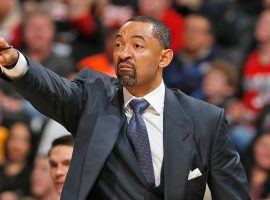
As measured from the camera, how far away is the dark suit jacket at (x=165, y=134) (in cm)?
348

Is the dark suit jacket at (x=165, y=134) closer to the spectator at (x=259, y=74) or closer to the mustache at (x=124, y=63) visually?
the mustache at (x=124, y=63)

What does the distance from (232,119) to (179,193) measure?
12.1 ft

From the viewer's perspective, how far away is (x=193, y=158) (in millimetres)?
3643

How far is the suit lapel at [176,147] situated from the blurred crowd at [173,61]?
2.34m

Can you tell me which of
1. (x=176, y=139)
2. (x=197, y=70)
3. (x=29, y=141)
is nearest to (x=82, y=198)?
(x=176, y=139)

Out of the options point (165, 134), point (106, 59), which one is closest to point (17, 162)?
point (106, 59)

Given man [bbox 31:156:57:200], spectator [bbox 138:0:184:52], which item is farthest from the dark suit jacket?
spectator [bbox 138:0:184:52]

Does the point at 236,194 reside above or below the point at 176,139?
below

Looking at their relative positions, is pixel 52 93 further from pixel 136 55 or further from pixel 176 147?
pixel 176 147

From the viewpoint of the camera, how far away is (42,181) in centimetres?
651

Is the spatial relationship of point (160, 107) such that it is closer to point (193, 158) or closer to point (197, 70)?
point (193, 158)

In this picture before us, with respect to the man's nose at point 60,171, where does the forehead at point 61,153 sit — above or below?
above

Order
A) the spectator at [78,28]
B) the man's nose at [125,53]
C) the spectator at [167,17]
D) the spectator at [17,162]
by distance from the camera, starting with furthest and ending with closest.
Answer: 1. the spectator at [78,28]
2. the spectator at [167,17]
3. the spectator at [17,162]
4. the man's nose at [125,53]

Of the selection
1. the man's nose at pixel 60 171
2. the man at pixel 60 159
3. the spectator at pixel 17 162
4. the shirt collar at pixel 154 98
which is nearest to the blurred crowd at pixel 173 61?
the spectator at pixel 17 162
